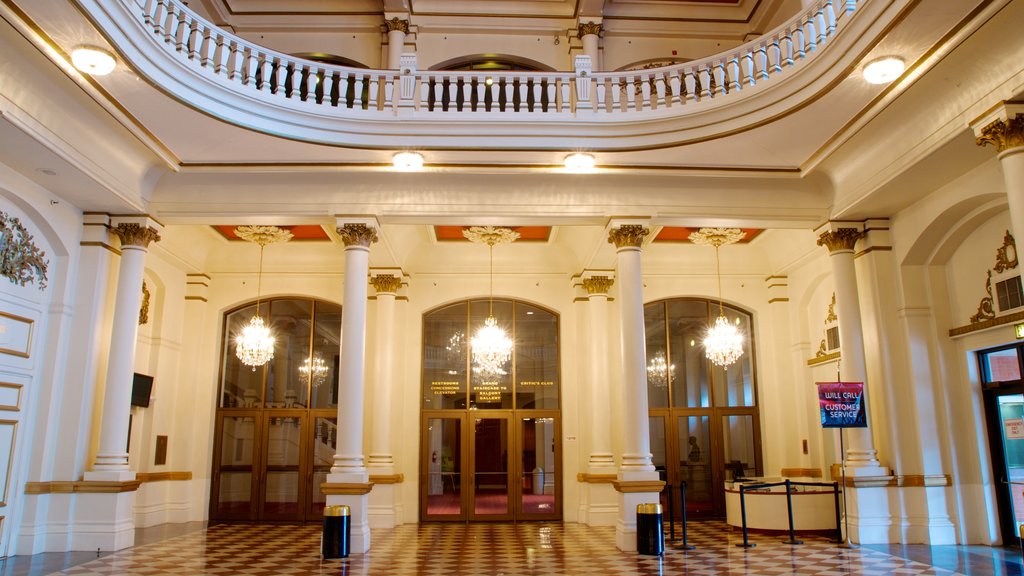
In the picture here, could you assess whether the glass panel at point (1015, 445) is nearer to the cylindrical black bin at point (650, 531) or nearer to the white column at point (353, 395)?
the cylindrical black bin at point (650, 531)

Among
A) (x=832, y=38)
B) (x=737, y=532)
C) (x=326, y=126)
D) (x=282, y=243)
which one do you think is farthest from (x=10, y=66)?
(x=737, y=532)

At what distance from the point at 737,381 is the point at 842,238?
4536 millimetres

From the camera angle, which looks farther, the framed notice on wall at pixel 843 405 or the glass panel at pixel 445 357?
the glass panel at pixel 445 357

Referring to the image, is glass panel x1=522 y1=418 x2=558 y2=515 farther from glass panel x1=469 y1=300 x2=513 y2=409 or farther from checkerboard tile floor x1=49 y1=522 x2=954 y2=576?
checkerboard tile floor x1=49 y1=522 x2=954 y2=576

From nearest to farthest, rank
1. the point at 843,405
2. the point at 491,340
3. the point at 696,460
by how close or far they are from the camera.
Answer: the point at 843,405 < the point at 491,340 < the point at 696,460

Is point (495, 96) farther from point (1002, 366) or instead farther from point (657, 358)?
point (1002, 366)

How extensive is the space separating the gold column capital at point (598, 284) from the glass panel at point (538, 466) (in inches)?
98.6

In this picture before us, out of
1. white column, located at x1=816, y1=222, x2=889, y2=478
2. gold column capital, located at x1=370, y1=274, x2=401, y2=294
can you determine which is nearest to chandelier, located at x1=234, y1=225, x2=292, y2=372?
gold column capital, located at x1=370, y1=274, x2=401, y2=294

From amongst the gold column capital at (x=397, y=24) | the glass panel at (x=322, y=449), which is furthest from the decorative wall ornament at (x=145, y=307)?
the gold column capital at (x=397, y=24)

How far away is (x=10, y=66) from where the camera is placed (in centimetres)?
708

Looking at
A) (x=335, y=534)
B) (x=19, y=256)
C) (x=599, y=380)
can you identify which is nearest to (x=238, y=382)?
(x=19, y=256)

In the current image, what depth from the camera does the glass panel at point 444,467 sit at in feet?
43.5

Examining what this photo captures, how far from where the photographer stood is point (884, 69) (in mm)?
7059

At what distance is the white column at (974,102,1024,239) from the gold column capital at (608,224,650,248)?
13.9 ft
